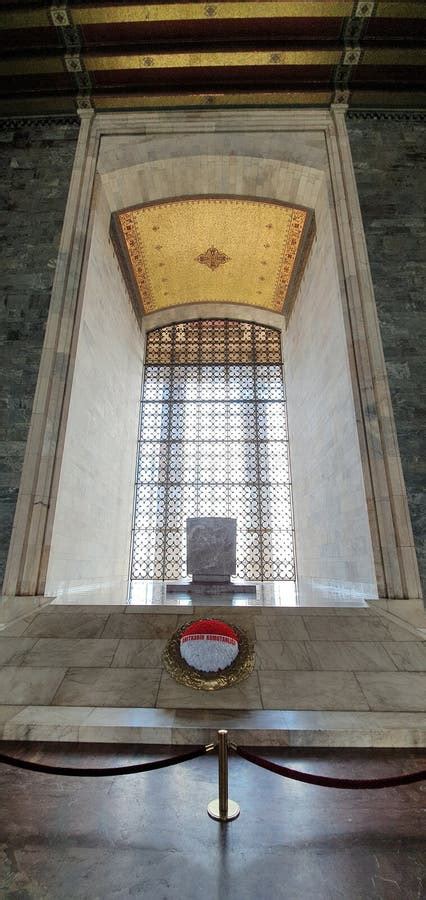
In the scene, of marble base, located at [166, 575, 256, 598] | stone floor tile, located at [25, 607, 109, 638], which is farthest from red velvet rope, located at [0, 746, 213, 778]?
marble base, located at [166, 575, 256, 598]

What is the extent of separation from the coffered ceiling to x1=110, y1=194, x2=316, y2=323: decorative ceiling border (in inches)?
54.5

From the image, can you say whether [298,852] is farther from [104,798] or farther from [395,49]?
[395,49]

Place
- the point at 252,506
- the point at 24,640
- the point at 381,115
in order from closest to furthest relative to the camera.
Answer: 1. the point at 24,640
2. the point at 381,115
3. the point at 252,506

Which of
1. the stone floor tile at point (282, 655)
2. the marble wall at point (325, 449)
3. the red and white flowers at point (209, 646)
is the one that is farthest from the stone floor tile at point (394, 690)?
the marble wall at point (325, 449)

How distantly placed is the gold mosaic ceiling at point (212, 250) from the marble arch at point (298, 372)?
486 millimetres

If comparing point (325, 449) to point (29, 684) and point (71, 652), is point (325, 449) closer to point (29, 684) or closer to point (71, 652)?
point (71, 652)

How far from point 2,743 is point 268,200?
8044 millimetres

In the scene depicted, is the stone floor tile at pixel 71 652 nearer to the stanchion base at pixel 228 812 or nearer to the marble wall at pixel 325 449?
the stanchion base at pixel 228 812

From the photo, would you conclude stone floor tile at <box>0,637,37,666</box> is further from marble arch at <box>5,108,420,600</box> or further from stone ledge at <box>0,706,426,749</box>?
stone ledge at <box>0,706,426,749</box>

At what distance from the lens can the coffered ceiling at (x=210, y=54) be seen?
5758 mm

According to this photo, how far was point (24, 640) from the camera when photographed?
3.60 m

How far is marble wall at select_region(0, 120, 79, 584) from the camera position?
4.88m

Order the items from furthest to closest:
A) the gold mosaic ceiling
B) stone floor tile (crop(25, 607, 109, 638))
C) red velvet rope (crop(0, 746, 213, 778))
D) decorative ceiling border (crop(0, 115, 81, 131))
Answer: the gold mosaic ceiling → decorative ceiling border (crop(0, 115, 81, 131)) → stone floor tile (crop(25, 607, 109, 638)) → red velvet rope (crop(0, 746, 213, 778))

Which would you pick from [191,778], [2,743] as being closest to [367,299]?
[191,778]
